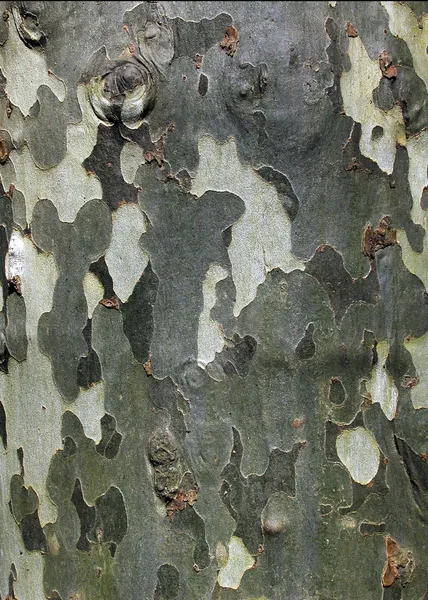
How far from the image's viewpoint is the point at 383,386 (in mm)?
1010

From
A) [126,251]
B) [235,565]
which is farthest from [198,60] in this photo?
[235,565]

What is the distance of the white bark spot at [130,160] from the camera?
0.99 meters

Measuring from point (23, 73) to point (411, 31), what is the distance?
496 mm

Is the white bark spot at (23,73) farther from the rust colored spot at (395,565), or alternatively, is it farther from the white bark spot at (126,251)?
the rust colored spot at (395,565)

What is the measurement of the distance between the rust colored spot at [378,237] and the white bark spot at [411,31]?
188 mm

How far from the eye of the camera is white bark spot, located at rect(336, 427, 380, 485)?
39.0 inches

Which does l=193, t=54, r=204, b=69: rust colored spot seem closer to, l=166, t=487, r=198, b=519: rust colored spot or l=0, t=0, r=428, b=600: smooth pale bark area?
l=0, t=0, r=428, b=600: smooth pale bark area

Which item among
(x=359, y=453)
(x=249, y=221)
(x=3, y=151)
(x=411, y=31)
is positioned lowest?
(x=359, y=453)

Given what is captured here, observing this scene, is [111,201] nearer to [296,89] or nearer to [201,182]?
[201,182]

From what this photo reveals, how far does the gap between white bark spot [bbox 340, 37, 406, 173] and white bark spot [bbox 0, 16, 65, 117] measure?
357 millimetres

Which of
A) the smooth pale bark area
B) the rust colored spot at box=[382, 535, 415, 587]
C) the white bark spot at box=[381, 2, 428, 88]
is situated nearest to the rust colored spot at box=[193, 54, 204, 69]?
the smooth pale bark area

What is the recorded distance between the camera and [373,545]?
1002mm

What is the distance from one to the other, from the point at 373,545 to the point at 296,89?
557mm

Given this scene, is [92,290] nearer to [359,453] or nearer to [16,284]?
[16,284]
